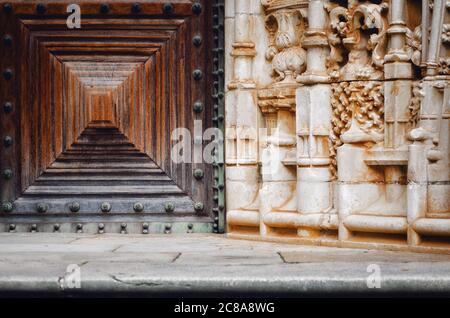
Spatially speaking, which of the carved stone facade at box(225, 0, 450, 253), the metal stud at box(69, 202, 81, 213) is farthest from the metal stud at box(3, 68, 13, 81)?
the carved stone facade at box(225, 0, 450, 253)

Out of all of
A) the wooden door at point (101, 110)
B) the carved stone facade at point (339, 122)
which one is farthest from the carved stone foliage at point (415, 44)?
the wooden door at point (101, 110)

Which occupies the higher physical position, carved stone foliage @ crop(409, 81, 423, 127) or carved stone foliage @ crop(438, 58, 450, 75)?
carved stone foliage @ crop(438, 58, 450, 75)

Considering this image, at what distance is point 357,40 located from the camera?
5.67 meters

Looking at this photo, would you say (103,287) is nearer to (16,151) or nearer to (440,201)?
(440,201)

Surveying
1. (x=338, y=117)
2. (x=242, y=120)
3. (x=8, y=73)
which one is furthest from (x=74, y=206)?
(x=338, y=117)

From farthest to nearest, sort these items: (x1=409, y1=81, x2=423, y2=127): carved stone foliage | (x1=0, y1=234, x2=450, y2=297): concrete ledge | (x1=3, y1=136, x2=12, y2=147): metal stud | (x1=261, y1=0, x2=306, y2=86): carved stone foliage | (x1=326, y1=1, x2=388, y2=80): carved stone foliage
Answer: (x1=3, y1=136, x2=12, y2=147): metal stud → (x1=261, y1=0, x2=306, y2=86): carved stone foliage → (x1=326, y1=1, x2=388, y2=80): carved stone foliage → (x1=409, y1=81, x2=423, y2=127): carved stone foliage → (x1=0, y1=234, x2=450, y2=297): concrete ledge

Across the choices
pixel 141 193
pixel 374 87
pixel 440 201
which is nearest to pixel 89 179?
pixel 141 193

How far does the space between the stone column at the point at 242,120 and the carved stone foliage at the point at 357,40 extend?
2.15 ft

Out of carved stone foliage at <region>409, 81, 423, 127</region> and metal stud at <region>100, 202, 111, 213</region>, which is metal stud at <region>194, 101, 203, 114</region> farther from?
carved stone foliage at <region>409, 81, 423, 127</region>

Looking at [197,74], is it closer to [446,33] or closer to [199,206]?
[199,206]

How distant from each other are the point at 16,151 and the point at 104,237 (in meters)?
0.94

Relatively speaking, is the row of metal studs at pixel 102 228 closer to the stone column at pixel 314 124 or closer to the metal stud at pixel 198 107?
the metal stud at pixel 198 107

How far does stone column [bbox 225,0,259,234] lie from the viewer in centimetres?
626

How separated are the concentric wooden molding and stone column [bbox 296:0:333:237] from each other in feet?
3.31
